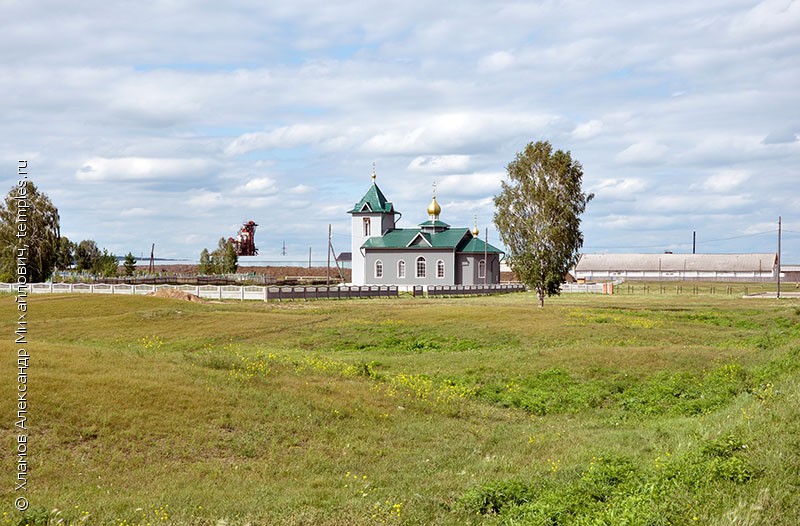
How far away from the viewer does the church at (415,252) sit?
82.1 m

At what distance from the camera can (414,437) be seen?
48.8 feet

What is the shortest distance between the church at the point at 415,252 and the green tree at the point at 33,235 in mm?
31540

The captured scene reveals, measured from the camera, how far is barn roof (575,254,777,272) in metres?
134

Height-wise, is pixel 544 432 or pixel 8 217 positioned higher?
pixel 8 217

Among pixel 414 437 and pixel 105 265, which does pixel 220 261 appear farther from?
pixel 414 437

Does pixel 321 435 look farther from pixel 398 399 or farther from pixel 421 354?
pixel 421 354

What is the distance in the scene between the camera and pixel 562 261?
51.2m

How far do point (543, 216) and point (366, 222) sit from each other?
38.2 m

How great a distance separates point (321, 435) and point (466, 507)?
461 centimetres

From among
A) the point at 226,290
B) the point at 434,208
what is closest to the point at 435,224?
the point at 434,208

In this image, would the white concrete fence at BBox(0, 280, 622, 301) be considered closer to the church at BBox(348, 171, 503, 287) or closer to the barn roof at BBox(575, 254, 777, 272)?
the church at BBox(348, 171, 503, 287)

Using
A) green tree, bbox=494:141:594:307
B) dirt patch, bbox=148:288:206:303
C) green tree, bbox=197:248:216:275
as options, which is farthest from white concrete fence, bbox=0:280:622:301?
green tree, bbox=197:248:216:275

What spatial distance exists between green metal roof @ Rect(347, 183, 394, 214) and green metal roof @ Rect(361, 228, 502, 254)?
3.10m

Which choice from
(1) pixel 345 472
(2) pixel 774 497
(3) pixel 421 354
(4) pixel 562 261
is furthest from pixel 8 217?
(2) pixel 774 497
